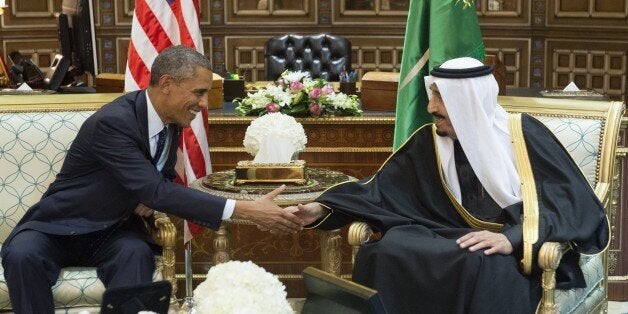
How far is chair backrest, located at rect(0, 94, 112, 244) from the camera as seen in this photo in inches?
178

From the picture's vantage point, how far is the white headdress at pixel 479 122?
4020 mm

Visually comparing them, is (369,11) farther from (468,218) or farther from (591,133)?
(468,218)

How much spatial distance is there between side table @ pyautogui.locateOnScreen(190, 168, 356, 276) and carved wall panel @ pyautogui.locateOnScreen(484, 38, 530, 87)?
16.7 ft

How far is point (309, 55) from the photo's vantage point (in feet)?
25.3

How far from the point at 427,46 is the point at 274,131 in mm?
963

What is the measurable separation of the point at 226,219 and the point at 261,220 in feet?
0.46

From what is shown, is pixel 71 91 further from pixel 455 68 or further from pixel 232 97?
pixel 455 68

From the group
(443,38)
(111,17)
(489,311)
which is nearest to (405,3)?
(111,17)

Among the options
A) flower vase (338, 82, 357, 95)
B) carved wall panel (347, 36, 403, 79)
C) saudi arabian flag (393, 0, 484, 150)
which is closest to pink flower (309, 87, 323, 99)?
saudi arabian flag (393, 0, 484, 150)

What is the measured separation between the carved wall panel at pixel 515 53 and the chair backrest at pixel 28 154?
18.2ft

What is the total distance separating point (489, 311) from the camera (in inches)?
146

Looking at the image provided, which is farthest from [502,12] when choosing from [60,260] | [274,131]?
[60,260]

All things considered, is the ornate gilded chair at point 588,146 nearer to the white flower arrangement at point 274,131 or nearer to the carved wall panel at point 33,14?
the white flower arrangement at point 274,131

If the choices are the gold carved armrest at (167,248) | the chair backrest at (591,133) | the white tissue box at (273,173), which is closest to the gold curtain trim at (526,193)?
the chair backrest at (591,133)
